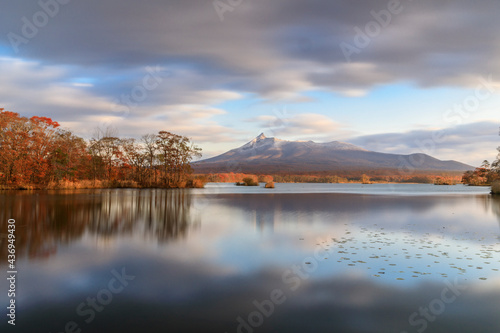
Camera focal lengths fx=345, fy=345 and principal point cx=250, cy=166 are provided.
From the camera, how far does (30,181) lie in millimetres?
43344

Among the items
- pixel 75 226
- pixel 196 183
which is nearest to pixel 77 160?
pixel 196 183

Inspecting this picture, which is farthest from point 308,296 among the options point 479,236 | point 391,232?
point 479,236

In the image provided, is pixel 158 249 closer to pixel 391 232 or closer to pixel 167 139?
pixel 391 232
